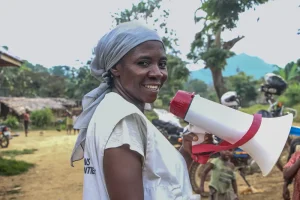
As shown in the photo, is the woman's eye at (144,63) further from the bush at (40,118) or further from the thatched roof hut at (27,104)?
the thatched roof hut at (27,104)

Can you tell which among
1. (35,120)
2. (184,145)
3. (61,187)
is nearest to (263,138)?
(184,145)

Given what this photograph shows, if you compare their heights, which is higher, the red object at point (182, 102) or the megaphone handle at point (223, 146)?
the red object at point (182, 102)

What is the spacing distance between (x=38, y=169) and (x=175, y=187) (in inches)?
302

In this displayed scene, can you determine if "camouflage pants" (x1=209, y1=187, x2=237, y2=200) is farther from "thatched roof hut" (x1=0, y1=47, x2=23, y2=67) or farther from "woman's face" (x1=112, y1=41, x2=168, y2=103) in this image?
"thatched roof hut" (x1=0, y1=47, x2=23, y2=67)

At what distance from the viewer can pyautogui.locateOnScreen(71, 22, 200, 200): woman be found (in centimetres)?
102

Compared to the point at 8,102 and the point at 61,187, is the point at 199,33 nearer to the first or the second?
the point at 61,187

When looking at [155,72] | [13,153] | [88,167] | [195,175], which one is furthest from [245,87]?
[88,167]

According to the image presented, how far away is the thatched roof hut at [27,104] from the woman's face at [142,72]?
23.3 m

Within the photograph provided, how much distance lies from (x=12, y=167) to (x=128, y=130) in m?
7.87

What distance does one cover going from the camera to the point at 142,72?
1.17 metres

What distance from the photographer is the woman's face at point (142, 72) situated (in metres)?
1.17

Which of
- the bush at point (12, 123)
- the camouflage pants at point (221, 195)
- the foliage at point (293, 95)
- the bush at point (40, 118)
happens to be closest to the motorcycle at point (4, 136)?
the bush at point (12, 123)

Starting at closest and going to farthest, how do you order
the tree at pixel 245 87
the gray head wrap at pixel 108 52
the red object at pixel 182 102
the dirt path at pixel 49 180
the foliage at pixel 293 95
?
the gray head wrap at pixel 108 52, the red object at pixel 182 102, the dirt path at pixel 49 180, the foliage at pixel 293 95, the tree at pixel 245 87

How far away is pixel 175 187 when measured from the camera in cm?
113
